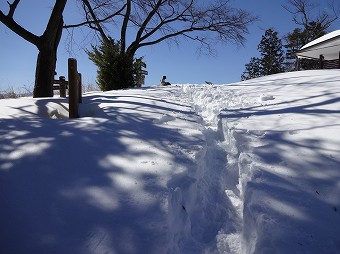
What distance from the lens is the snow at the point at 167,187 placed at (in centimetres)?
139

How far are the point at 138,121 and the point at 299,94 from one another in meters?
3.01

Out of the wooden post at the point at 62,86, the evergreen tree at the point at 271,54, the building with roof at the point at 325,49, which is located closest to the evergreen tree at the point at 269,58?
the evergreen tree at the point at 271,54

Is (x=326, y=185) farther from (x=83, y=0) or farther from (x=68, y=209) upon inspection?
(x=83, y=0)

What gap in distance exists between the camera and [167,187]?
5.93ft

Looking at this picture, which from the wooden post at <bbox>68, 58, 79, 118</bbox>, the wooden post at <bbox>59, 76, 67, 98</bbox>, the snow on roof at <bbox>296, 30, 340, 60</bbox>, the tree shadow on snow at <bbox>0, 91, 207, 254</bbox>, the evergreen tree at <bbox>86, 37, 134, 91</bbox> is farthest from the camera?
the snow on roof at <bbox>296, 30, 340, 60</bbox>

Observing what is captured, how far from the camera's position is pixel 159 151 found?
234cm

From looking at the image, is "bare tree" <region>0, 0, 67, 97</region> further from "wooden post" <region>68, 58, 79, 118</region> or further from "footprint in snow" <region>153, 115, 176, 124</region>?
"footprint in snow" <region>153, 115, 176, 124</region>

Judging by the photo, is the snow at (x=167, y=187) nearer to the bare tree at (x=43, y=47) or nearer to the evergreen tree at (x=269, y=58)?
the bare tree at (x=43, y=47)

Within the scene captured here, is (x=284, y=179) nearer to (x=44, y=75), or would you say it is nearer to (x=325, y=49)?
(x=44, y=75)

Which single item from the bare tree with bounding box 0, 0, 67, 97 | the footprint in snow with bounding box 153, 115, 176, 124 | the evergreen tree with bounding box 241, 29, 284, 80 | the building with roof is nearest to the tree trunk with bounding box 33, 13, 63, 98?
the bare tree with bounding box 0, 0, 67, 97

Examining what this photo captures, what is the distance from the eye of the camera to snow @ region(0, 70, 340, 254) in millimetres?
1386

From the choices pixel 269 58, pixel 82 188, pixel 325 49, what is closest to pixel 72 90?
pixel 82 188

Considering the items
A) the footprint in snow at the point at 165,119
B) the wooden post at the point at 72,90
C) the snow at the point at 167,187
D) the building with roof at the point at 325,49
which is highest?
the building with roof at the point at 325,49

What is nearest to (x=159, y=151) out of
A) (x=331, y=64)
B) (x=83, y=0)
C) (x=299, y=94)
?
(x=299, y=94)
